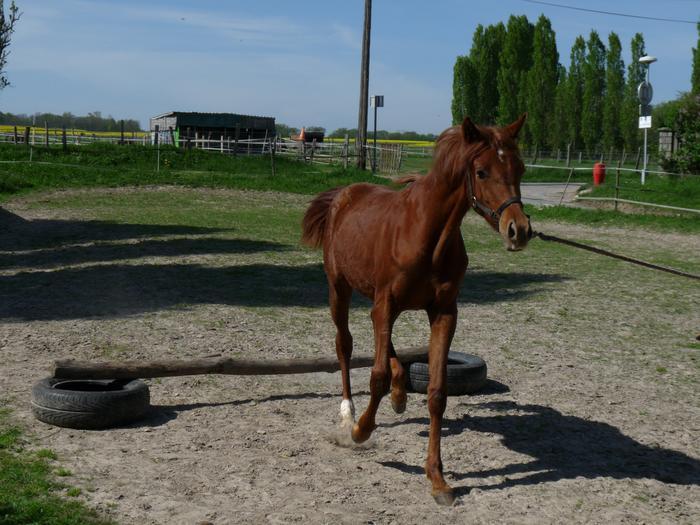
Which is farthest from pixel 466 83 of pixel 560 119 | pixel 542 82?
pixel 560 119

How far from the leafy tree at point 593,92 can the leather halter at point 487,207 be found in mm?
62857

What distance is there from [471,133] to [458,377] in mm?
2790

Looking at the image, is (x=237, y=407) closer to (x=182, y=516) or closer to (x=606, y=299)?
(x=182, y=516)

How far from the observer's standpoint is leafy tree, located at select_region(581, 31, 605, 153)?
64.8 metres

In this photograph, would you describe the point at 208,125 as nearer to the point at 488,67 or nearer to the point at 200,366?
the point at 488,67

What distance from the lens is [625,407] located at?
6.75 m

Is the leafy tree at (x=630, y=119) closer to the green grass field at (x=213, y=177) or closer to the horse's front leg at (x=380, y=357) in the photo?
the green grass field at (x=213, y=177)

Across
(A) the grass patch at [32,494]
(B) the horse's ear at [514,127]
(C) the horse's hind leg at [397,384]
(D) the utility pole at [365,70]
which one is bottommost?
(A) the grass patch at [32,494]

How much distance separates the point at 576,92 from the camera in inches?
2589

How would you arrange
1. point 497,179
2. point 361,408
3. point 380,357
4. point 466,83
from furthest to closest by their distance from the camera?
point 466,83
point 361,408
point 380,357
point 497,179

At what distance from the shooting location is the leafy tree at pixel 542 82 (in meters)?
64.2

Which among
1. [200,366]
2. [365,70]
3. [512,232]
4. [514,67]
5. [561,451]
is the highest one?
[514,67]

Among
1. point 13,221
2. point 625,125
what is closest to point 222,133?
point 625,125

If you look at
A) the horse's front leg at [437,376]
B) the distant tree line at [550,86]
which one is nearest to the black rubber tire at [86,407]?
the horse's front leg at [437,376]
